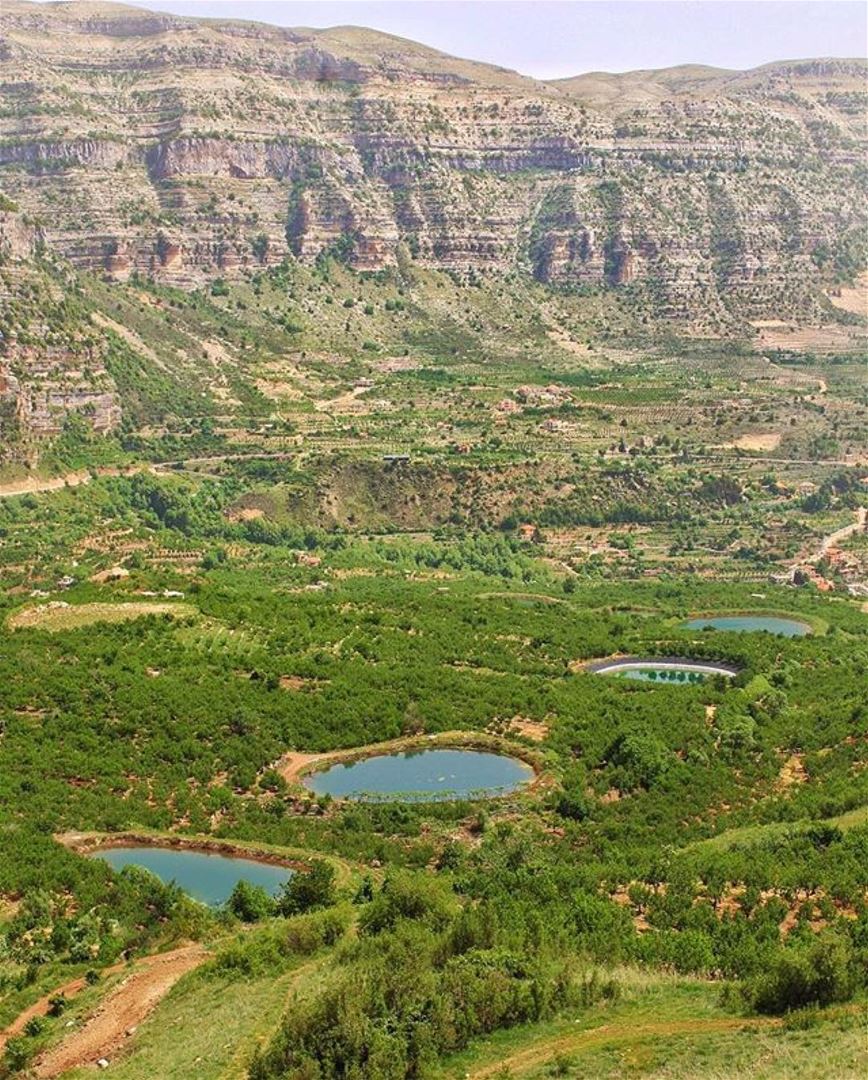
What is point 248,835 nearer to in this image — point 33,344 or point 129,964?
point 129,964

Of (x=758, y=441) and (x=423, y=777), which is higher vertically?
(x=758, y=441)

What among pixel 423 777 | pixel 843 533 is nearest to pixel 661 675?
pixel 423 777

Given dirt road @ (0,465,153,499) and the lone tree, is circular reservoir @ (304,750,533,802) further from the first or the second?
dirt road @ (0,465,153,499)

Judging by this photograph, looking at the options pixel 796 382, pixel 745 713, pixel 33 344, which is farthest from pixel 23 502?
pixel 796 382

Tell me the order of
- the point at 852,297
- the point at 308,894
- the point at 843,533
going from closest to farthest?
the point at 308,894 → the point at 843,533 → the point at 852,297

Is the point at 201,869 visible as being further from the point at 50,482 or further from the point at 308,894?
the point at 50,482

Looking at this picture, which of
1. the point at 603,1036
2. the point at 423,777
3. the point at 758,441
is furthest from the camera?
the point at 758,441

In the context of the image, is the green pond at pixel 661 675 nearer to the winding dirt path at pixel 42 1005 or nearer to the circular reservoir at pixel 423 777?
the circular reservoir at pixel 423 777
